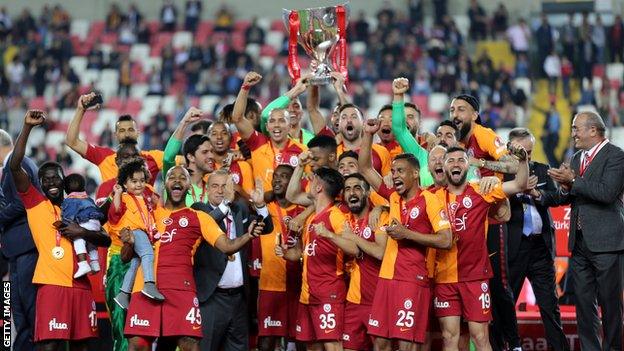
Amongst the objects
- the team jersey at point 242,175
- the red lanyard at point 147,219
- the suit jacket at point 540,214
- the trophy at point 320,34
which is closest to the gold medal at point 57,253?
the red lanyard at point 147,219

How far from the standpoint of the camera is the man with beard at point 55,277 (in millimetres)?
9438

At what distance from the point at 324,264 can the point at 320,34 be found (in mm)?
2434

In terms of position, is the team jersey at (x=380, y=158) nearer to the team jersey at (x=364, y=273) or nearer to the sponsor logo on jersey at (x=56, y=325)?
the team jersey at (x=364, y=273)

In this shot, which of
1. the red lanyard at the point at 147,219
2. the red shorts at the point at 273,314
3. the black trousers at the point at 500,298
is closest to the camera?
the red lanyard at the point at 147,219

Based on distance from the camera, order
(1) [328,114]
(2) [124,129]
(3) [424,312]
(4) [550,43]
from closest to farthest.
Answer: (3) [424,312]
(2) [124,129]
(1) [328,114]
(4) [550,43]

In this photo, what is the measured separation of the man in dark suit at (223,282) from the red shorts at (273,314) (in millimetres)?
329

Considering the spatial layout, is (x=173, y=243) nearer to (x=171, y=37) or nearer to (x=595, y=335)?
(x=595, y=335)

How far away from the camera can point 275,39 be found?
88.3 feet

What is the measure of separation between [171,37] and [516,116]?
28.0ft

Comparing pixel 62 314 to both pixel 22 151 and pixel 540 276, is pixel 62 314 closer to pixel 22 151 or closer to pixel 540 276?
pixel 22 151

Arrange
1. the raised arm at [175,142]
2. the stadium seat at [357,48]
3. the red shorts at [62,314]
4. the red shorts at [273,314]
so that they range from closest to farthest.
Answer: the red shorts at [62,314], the red shorts at [273,314], the raised arm at [175,142], the stadium seat at [357,48]

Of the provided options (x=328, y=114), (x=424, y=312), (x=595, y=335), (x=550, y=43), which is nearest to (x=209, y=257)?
(x=424, y=312)

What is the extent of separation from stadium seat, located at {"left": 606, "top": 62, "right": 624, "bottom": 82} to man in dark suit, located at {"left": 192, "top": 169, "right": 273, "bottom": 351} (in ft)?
49.7

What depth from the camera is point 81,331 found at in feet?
31.3
